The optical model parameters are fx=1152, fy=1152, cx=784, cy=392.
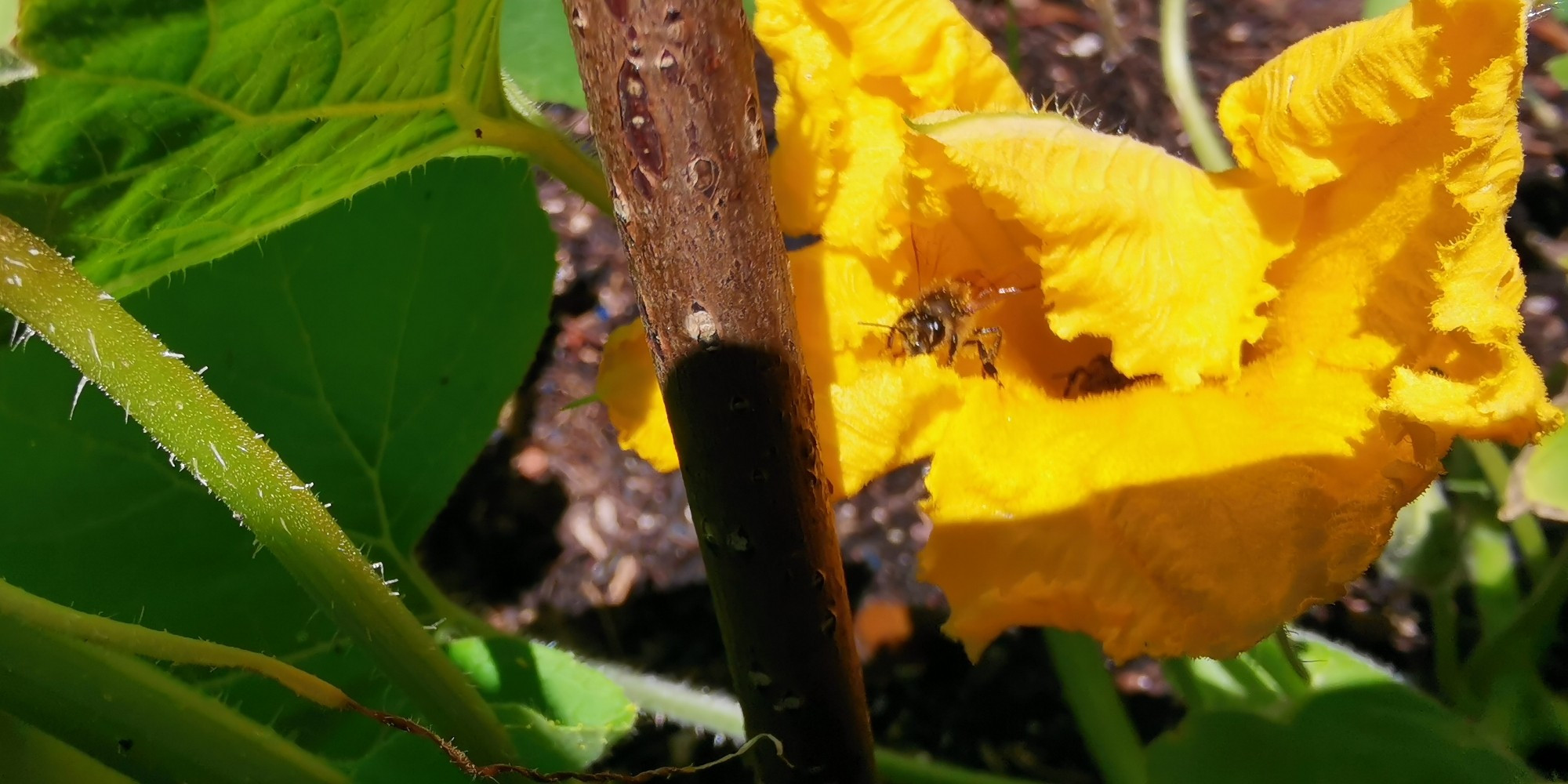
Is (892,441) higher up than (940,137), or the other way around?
(940,137)

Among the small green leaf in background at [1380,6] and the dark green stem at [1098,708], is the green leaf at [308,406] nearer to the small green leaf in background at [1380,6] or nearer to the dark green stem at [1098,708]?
the dark green stem at [1098,708]

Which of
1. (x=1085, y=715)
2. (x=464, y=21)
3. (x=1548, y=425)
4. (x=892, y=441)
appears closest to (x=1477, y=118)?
(x=1548, y=425)

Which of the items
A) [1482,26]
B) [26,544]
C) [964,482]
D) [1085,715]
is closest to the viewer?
[1482,26]

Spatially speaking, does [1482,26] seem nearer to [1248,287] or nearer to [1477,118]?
[1477,118]

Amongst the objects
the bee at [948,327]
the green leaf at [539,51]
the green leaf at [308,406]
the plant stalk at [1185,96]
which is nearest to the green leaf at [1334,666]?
the bee at [948,327]

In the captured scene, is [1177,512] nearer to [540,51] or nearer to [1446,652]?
[1446,652]

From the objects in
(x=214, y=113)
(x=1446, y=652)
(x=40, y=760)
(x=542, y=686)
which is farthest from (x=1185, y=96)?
(x=40, y=760)

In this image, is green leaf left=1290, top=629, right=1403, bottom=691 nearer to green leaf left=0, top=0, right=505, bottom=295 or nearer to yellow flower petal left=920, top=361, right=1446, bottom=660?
yellow flower petal left=920, top=361, right=1446, bottom=660
